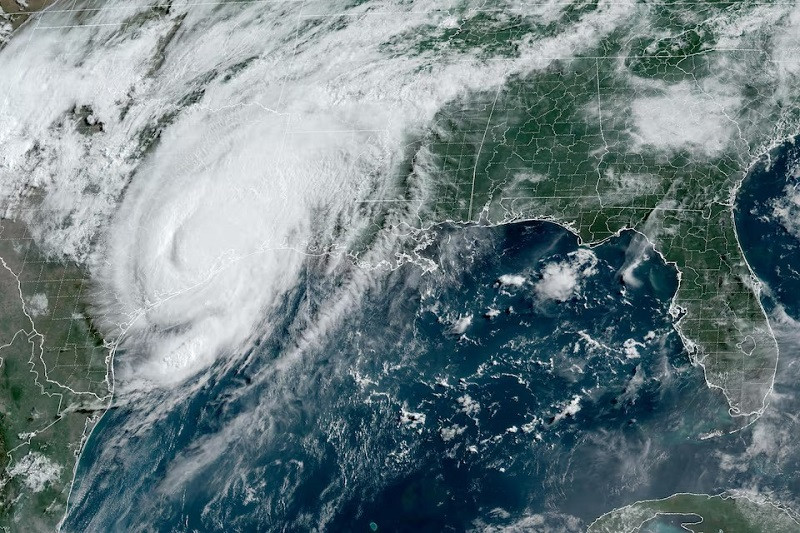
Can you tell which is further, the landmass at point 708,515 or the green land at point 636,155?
the green land at point 636,155

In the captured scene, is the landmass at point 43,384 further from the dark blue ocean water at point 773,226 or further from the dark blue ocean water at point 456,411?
the dark blue ocean water at point 773,226

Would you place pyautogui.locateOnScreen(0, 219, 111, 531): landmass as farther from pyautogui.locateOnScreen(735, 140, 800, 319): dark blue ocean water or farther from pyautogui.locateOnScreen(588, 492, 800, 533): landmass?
pyautogui.locateOnScreen(735, 140, 800, 319): dark blue ocean water

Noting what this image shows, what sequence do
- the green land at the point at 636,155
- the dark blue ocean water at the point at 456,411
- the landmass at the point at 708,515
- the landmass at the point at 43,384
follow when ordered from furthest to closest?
the landmass at the point at 43,384
the green land at the point at 636,155
the dark blue ocean water at the point at 456,411
the landmass at the point at 708,515

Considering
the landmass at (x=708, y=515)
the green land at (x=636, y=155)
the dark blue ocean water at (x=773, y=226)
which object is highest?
the green land at (x=636, y=155)

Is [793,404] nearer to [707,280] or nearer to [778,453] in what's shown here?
[778,453]

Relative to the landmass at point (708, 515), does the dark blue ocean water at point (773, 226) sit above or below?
above

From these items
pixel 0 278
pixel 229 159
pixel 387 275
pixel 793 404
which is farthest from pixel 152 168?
pixel 793 404

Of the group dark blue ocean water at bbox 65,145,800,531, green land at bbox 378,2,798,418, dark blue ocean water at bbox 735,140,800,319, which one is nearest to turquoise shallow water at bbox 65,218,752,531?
dark blue ocean water at bbox 65,145,800,531

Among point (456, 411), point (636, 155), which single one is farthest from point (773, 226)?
point (456, 411)

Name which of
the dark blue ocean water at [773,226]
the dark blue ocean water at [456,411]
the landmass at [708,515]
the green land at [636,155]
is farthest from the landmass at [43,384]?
the dark blue ocean water at [773,226]
